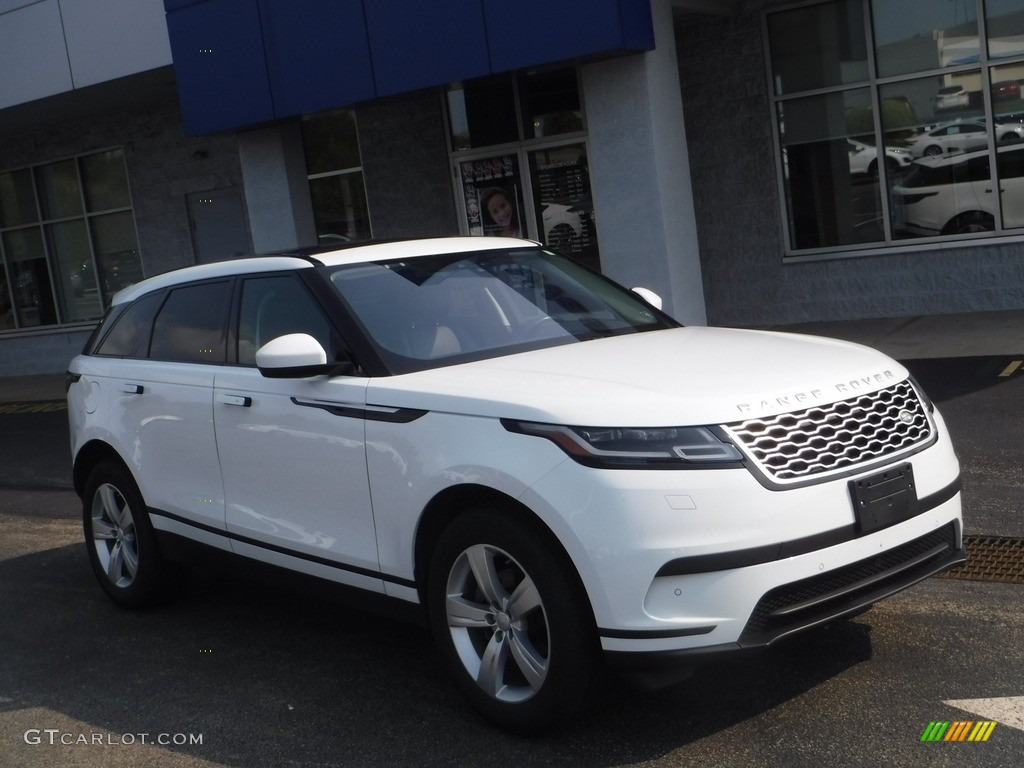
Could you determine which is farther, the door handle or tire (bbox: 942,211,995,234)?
tire (bbox: 942,211,995,234)

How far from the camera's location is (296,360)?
4.68 meters

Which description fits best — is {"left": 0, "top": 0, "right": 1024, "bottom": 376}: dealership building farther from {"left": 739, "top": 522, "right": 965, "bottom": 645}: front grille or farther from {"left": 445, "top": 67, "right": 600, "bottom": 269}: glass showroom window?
{"left": 739, "top": 522, "right": 965, "bottom": 645}: front grille

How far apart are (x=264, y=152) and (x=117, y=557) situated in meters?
9.17

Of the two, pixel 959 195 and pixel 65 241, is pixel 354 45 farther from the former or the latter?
pixel 65 241

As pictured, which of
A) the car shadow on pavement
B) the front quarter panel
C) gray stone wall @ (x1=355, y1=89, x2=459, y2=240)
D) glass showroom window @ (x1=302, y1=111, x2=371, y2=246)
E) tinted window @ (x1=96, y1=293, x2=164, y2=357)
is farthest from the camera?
glass showroom window @ (x1=302, y1=111, x2=371, y2=246)

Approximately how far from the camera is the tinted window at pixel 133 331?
6.28m

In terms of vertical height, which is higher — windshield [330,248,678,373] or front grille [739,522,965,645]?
windshield [330,248,678,373]

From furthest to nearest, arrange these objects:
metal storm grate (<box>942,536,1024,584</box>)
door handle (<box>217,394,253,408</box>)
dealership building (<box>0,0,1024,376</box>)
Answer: dealership building (<box>0,0,1024,376</box>) → metal storm grate (<box>942,536,1024,584</box>) → door handle (<box>217,394,253,408</box>)

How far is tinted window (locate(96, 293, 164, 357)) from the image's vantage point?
628cm

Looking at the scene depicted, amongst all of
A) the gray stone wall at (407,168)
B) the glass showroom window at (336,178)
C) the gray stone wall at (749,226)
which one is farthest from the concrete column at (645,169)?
the glass showroom window at (336,178)

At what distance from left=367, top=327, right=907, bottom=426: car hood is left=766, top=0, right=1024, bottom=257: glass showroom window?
8.41 metres

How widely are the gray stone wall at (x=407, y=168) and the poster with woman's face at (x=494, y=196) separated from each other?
0.34m

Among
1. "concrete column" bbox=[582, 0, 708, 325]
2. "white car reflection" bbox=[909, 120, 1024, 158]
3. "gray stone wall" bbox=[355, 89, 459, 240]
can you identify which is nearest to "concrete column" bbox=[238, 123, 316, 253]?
"gray stone wall" bbox=[355, 89, 459, 240]

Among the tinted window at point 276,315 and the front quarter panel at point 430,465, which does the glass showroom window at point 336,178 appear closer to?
the tinted window at point 276,315
